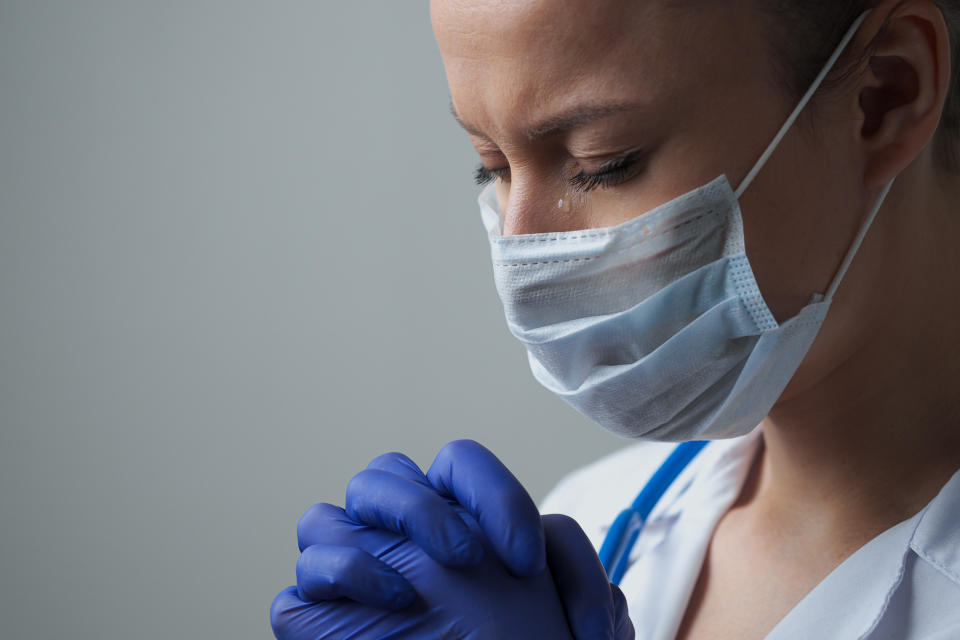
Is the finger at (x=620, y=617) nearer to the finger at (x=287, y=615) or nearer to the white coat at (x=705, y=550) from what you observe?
the white coat at (x=705, y=550)

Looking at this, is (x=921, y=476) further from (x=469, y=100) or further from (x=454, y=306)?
(x=454, y=306)

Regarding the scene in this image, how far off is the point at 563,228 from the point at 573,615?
39 centimetres

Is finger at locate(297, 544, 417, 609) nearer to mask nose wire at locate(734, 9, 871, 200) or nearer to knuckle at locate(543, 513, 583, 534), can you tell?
knuckle at locate(543, 513, 583, 534)

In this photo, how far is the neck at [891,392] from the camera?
0.88 m

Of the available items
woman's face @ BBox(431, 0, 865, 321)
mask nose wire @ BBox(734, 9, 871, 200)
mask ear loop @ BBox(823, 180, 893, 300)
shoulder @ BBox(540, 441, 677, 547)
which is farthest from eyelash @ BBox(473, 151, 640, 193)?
shoulder @ BBox(540, 441, 677, 547)

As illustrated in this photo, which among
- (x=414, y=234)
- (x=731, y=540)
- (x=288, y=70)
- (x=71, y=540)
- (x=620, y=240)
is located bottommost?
(x=731, y=540)

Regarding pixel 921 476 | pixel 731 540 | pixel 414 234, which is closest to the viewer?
pixel 921 476

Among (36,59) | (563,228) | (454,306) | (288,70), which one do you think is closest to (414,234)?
(454,306)

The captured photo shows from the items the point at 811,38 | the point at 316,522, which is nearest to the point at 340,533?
the point at 316,522

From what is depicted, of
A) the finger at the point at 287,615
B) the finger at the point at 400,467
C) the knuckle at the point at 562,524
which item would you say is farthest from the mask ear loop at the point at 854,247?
the finger at the point at 287,615

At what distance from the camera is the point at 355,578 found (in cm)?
78

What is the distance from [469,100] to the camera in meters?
0.83

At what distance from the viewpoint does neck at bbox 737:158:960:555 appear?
34.7 inches

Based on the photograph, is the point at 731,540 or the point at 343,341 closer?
the point at 731,540
